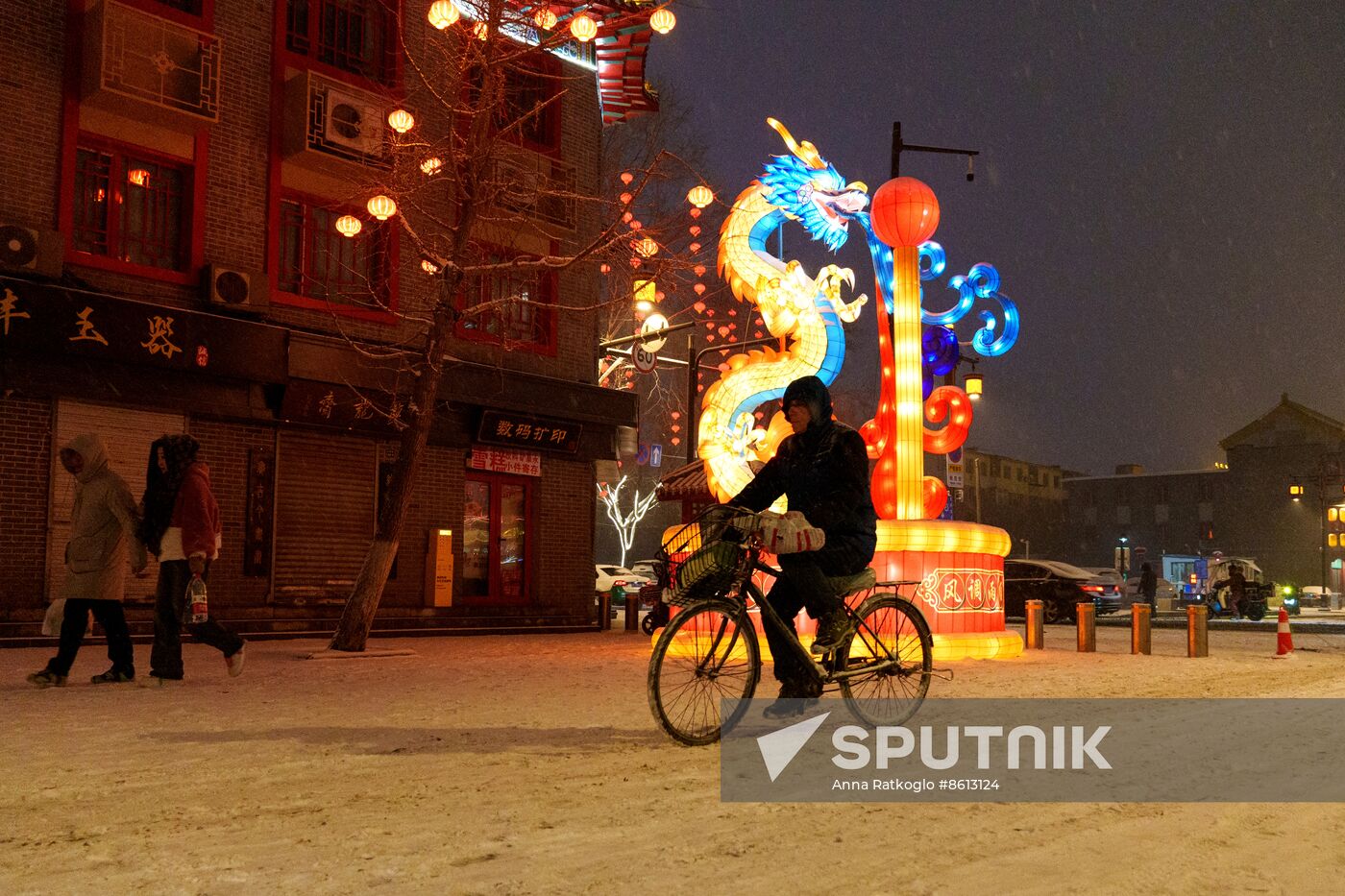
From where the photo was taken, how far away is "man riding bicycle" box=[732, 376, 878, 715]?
20.4 ft

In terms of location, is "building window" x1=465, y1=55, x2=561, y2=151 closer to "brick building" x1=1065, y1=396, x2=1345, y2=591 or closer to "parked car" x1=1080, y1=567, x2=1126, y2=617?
"parked car" x1=1080, y1=567, x2=1126, y2=617

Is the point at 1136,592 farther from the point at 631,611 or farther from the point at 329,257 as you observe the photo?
the point at 329,257

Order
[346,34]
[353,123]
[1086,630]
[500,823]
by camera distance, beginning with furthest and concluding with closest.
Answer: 1. [346,34]
2. [353,123]
3. [1086,630]
4. [500,823]

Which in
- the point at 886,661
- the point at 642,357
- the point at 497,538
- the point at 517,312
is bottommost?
the point at 886,661

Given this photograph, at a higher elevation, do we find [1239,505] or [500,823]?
[1239,505]

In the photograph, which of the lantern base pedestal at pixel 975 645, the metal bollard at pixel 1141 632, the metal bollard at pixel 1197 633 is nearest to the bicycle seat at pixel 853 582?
the lantern base pedestal at pixel 975 645

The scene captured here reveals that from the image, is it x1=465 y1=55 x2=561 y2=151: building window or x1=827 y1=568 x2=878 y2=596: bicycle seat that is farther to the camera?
x1=465 y1=55 x2=561 y2=151: building window

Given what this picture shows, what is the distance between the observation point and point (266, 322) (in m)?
15.7

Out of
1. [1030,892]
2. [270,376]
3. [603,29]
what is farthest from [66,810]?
[603,29]

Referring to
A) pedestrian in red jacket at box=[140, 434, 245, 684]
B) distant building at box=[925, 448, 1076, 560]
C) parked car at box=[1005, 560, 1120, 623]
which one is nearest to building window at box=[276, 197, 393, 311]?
pedestrian in red jacket at box=[140, 434, 245, 684]

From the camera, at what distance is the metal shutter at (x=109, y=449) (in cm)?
1377

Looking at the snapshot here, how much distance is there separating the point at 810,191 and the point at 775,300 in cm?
142

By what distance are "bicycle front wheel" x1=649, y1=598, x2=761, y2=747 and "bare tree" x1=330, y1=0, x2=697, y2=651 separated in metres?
7.08
